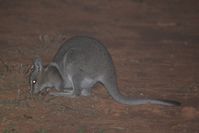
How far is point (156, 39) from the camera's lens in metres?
11.6

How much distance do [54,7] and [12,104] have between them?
6195mm

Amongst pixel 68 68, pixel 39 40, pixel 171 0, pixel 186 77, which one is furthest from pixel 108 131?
pixel 171 0

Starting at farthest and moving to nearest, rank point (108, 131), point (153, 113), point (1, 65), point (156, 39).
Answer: point (156, 39)
point (1, 65)
point (153, 113)
point (108, 131)

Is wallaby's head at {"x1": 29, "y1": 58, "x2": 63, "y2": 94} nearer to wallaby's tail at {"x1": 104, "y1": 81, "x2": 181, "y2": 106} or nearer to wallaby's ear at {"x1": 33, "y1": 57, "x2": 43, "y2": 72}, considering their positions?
wallaby's ear at {"x1": 33, "y1": 57, "x2": 43, "y2": 72}

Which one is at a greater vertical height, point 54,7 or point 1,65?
point 54,7

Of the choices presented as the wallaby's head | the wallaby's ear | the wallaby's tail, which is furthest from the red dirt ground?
the wallaby's ear

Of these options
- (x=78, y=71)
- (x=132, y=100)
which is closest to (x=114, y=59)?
(x=78, y=71)

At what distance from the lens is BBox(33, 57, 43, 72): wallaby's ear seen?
8.13 meters

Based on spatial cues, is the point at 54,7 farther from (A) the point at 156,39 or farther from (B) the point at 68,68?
(B) the point at 68,68

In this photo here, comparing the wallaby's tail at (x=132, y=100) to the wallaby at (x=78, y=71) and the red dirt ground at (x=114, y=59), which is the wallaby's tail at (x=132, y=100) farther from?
the red dirt ground at (x=114, y=59)

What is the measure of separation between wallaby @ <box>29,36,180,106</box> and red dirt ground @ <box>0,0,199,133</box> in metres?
0.20

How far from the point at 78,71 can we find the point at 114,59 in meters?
1.98

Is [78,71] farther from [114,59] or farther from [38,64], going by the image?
[114,59]

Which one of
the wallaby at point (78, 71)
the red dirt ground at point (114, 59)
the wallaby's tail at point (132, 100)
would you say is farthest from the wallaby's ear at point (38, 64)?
the wallaby's tail at point (132, 100)
